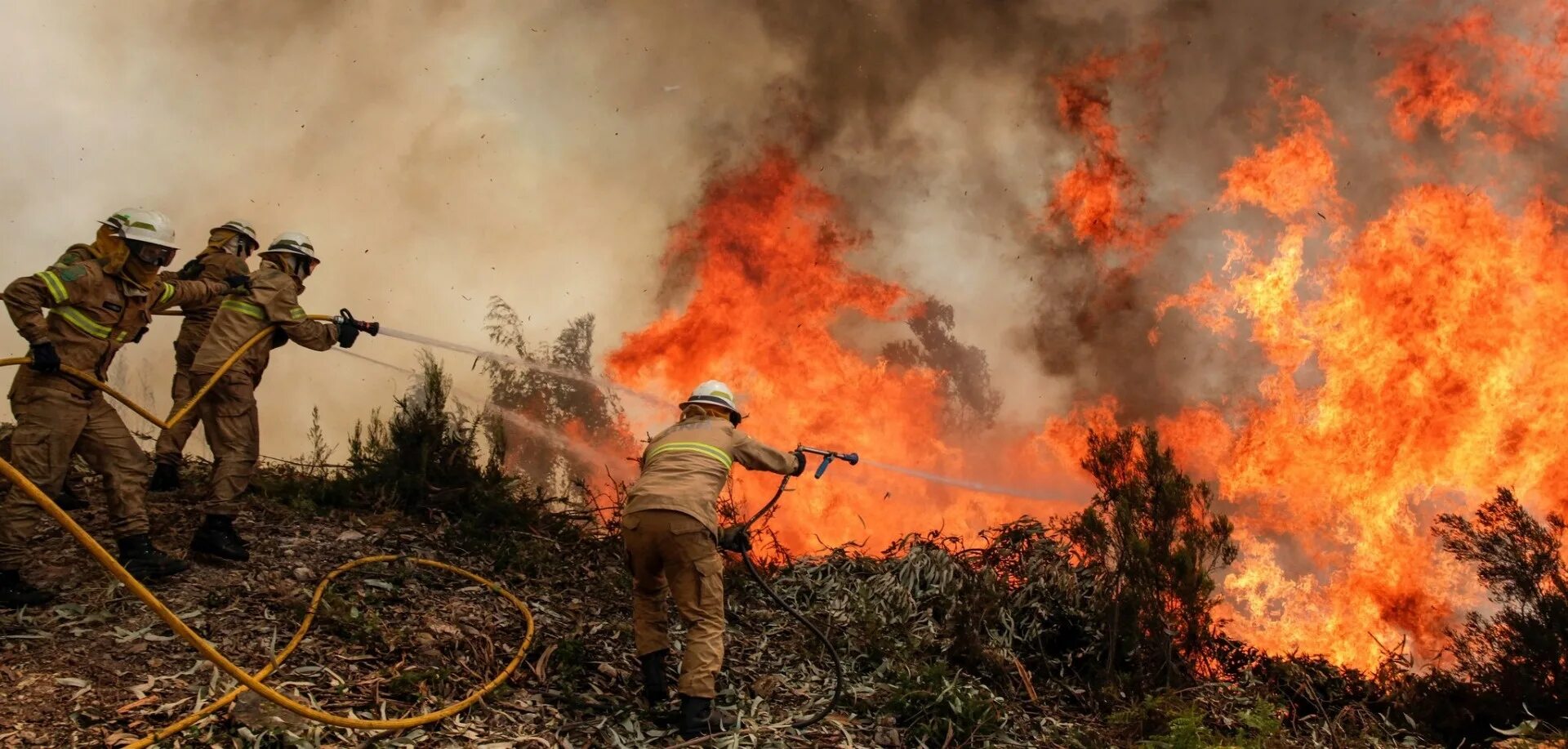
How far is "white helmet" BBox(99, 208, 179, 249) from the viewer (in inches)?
223

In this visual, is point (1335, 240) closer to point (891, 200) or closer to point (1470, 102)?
point (1470, 102)

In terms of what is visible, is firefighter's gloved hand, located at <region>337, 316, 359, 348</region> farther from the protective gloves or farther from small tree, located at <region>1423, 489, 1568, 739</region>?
small tree, located at <region>1423, 489, 1568, 739</region>

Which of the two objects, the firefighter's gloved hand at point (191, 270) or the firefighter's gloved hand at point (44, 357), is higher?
the firefighter's gloved hand at point (191, 270)

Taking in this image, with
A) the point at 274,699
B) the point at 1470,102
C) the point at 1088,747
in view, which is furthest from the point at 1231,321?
the point at 274,699

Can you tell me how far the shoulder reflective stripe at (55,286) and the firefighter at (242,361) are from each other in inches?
43.9

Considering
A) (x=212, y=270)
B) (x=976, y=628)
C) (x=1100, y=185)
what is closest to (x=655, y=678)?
(x=976, y=628)

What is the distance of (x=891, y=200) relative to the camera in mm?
16062

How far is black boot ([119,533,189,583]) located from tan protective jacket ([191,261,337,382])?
140 centimetres

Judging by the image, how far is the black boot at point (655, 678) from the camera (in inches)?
212

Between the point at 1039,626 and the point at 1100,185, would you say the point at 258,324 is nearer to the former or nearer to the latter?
the point at 1039,626

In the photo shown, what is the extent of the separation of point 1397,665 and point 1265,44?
1176cm

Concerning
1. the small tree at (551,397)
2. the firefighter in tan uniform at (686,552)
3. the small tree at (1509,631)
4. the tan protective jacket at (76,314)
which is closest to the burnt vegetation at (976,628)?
the small tree at (1509,631)

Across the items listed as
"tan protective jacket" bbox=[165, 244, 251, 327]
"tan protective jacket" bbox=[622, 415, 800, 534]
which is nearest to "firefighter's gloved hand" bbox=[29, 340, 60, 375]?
"tan protective jacket" bbox=[165, 244, 251, 327]

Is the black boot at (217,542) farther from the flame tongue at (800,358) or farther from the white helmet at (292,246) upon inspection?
the flame tongue at (800,358)
